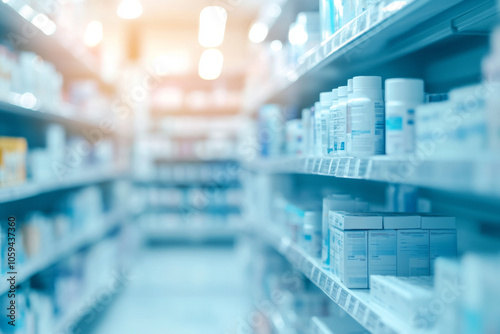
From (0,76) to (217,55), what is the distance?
590 centimetres

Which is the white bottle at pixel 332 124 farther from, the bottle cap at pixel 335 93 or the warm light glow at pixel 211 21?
the warm light glow at pixel 211 21

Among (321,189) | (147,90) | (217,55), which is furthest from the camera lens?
(217,55)

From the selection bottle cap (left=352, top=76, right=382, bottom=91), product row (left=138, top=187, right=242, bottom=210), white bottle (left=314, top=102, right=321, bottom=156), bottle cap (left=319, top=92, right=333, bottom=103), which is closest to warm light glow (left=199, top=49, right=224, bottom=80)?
product row (left=138, top=187, right=242, bottom=210)

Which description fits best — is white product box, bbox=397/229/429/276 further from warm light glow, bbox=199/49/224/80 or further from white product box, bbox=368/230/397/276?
warm light glow, bbox=199/49/224/80

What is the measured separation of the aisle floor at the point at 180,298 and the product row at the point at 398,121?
6.77 ft

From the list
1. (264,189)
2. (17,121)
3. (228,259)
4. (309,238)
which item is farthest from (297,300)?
(228,259)

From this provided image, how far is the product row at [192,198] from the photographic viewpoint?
714cm

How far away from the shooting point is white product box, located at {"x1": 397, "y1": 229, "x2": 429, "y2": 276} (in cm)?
147

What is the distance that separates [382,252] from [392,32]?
76 cm

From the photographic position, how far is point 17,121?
10.5ft

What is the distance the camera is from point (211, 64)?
7.54 m

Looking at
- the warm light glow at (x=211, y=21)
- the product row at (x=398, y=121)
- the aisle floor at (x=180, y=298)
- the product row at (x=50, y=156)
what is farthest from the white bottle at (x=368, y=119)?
the warm light glow at (x=211, y=21)

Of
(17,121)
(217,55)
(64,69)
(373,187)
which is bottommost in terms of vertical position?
(373,187)

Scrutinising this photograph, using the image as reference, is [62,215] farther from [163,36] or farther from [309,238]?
[163,36]
